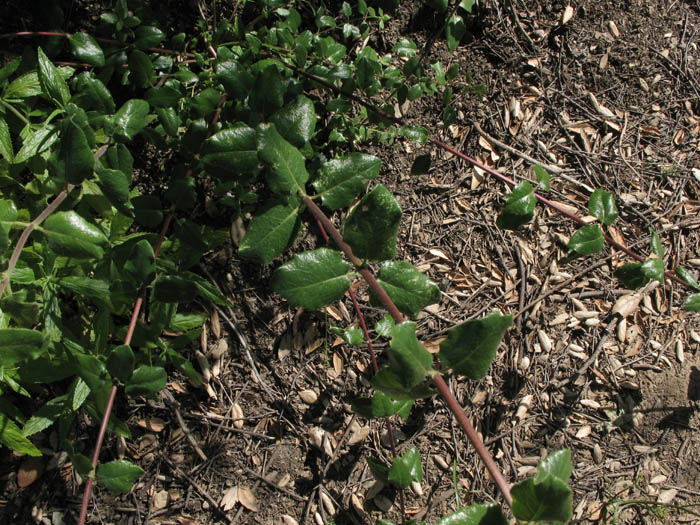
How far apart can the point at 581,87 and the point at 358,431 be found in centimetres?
211

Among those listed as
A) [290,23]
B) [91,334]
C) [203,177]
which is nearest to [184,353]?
[91,334]

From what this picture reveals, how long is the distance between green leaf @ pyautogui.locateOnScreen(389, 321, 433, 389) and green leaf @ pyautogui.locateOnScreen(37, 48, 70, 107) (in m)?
1.38

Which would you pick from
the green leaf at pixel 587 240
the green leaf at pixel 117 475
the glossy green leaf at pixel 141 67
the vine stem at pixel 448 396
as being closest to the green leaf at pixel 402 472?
the vine stem at pixel 448 396

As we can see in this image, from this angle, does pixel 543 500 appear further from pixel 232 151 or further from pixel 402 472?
pixel 232 151

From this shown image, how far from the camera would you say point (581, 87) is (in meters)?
2.84

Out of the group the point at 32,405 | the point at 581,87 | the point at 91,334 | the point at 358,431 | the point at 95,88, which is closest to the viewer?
the point at 95,88

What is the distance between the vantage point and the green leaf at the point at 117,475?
4.58 ft

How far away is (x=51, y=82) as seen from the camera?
170cm

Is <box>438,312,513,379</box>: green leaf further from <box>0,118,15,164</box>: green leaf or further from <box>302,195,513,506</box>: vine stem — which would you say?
<box>0,118,15,164</box>: green leaf

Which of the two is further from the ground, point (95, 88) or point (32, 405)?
point (95, 88)

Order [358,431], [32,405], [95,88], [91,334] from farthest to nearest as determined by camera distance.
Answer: [358,431]
[32,405]
[91,334]
[95,88]

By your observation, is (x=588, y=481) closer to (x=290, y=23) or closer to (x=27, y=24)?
(x=290, y=23)

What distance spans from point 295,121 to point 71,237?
662 millimetres

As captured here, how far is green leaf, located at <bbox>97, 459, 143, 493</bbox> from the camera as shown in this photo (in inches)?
55.0
